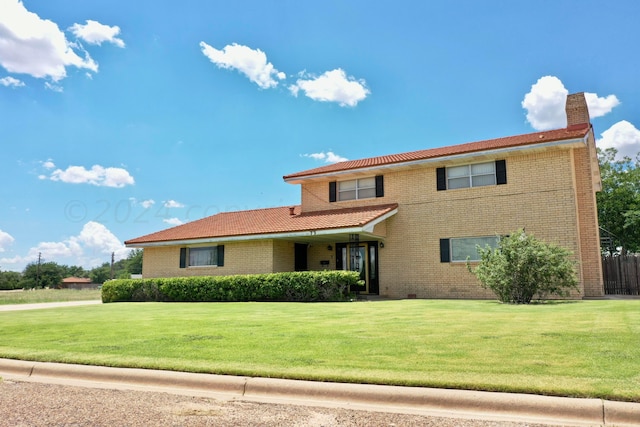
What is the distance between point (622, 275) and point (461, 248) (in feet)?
26.1

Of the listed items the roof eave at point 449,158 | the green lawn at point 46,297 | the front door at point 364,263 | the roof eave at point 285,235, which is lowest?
the green lawn at point 46,297

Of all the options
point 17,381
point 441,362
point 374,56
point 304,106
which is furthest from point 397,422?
point 304,106

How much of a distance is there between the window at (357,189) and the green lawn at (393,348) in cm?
1141

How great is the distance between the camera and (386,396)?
182 inches

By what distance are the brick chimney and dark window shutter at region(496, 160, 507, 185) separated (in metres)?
4.45

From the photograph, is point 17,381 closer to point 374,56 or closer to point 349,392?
point 349,392

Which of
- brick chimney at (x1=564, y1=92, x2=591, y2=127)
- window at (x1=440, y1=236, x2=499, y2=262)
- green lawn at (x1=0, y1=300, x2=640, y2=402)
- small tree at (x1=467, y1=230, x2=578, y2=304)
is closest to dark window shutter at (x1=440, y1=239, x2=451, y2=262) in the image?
window at (x1=440, y1=236, x2=499, y2=262)

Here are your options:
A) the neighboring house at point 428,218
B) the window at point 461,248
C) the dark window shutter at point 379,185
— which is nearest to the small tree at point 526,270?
the neighboring house at point 428,218

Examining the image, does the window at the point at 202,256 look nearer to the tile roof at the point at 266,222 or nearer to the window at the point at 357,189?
the tile roof at the point at 266,222

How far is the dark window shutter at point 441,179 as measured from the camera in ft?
63.3

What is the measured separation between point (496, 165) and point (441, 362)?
14456 mm

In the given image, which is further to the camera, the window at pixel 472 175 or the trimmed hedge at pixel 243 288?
the window at pixel 472 175

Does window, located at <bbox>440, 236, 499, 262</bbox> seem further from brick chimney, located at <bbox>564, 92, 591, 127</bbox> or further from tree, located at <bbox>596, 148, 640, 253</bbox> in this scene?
tree, located at <bbox>596, 148, 640, 253</bbox>

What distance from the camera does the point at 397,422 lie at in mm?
4043
